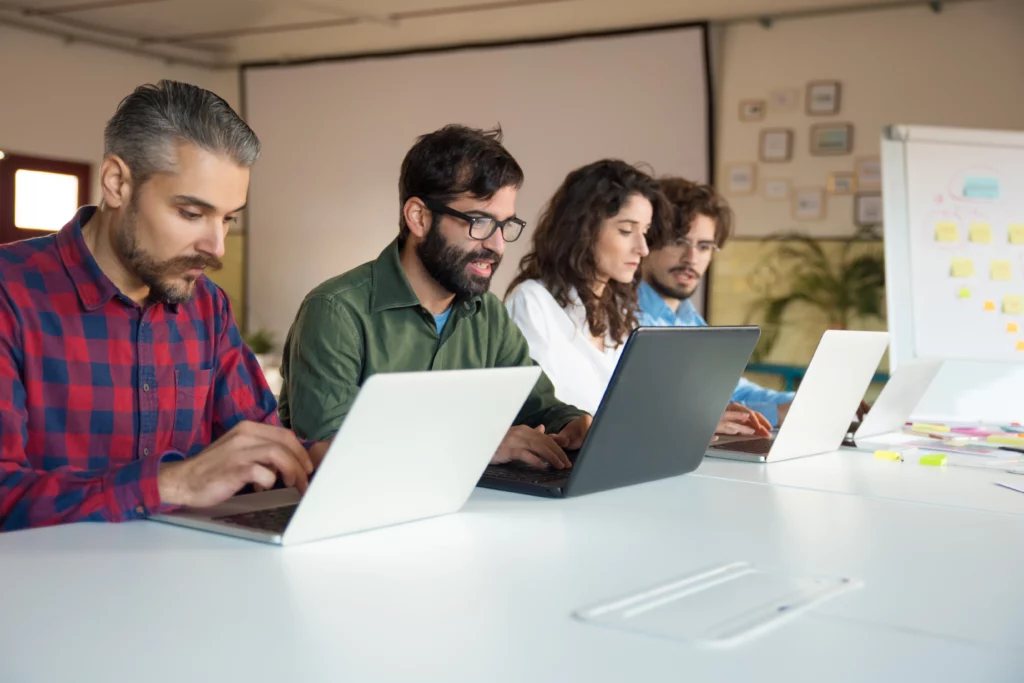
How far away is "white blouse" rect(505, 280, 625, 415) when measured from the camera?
3.10 meters

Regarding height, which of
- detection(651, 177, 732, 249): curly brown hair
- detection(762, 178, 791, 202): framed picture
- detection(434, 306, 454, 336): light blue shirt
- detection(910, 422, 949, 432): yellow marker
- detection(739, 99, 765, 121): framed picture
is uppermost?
detection(739, 99, 765, 121): framed picture

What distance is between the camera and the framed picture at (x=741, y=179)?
659 cm

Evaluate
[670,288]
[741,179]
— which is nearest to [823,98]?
[741,179]

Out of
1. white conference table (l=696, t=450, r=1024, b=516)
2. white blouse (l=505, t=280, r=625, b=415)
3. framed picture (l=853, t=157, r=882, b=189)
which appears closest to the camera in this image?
white conference table (l=696, t=450, r=1024, b=516)

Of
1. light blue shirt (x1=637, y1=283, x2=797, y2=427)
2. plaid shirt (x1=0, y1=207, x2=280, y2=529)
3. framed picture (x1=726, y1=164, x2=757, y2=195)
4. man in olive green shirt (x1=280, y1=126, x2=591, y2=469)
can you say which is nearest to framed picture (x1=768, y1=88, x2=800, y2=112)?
framed picture (x1=726, y1=164, x2=757, y2=195)

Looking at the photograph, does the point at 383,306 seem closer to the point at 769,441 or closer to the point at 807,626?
the point at 769,441

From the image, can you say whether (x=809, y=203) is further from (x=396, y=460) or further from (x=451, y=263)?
(x=396, y=460)

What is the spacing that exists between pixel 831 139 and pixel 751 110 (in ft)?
1.71

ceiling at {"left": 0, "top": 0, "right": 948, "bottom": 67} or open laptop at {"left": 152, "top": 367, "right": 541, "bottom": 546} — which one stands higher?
ceiling at {"left": 0, "top": 0, "right": 948, "bottom": 67}

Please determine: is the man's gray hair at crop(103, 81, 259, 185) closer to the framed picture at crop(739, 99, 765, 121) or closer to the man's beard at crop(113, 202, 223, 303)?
→ the man's beard at crop(113, 202, 223, 303)

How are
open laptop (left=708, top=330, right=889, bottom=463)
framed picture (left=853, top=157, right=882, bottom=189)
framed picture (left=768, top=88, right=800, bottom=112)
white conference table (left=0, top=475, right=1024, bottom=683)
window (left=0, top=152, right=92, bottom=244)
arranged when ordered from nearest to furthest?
white conference table (left=0, top=475, right=1024, bottom=683) < open laptop (left=708, top=330, right=889, bottom=463) < framed picture (left=853, top=157, right=882, bottom=189) < framed picture (left=768, top=88, right=800, bottom=112) < window (left=0, top=152, right=92, bottom=244)

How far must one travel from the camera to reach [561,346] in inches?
124

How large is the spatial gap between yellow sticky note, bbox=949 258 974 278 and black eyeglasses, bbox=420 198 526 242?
83.6 inches

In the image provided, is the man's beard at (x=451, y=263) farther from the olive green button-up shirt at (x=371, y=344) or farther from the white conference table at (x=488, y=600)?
the white conference table at (x=488, y=600)
